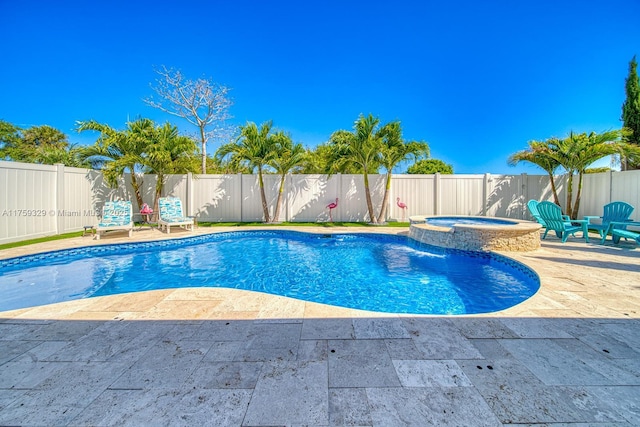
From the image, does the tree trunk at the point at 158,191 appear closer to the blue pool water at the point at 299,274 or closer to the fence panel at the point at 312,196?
the blue pool water at the point at 299,274

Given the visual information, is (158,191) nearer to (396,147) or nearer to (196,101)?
(196,101)

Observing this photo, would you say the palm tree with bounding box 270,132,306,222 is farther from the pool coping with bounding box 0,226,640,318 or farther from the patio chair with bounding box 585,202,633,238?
the patio chair with bounding box 585,202,633,238

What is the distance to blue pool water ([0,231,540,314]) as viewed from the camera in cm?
396

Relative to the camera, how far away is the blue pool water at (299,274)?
3961 millimetres

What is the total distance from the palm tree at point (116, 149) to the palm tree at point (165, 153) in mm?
310

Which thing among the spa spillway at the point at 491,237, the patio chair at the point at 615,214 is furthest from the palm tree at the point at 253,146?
the patio chair at the point at 615,214

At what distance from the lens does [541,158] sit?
10.4 meters

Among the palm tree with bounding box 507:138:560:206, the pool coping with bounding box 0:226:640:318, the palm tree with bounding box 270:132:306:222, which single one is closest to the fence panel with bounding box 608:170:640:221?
the palm tree with bounding box 507:138:560:206

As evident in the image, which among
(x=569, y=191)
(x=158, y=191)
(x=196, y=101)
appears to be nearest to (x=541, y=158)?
(x=569, y=191)

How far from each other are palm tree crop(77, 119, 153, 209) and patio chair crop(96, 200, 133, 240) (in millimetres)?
1987

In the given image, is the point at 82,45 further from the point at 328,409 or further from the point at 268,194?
the point at 328,409

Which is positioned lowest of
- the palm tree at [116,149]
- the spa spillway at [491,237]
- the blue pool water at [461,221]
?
the spa spillway at [491,237]

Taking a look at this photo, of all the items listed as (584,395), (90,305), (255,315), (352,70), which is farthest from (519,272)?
(352,70)

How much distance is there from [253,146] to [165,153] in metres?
3.46
